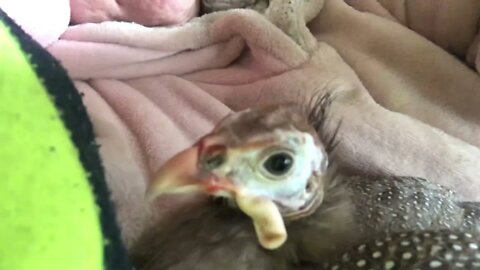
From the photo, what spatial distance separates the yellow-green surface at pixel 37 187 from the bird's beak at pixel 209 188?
0.05 meters

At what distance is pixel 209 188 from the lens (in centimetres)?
55

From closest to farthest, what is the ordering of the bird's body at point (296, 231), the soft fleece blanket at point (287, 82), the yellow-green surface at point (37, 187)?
1. the yellow-green surface at point (37, 187)
2. the bird's body at point (296, 231)
3. the soft fleece blanket at point (287, 82)

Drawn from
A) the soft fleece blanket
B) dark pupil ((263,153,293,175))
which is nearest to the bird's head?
dark pupil ((263,153,293,175))

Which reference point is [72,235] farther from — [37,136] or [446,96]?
[446,96]

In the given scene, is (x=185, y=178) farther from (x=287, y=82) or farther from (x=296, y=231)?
(x=287, y=82)

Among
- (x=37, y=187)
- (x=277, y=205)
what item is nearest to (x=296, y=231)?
(x=277, y=205)

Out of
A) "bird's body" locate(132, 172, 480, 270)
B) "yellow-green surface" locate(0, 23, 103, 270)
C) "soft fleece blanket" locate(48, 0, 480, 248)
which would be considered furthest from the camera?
"soft fleece blanket" locate(48, 0, 480, 248)

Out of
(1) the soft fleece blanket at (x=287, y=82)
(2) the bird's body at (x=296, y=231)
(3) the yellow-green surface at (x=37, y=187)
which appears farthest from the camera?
(1) the soft fleece blanket at (x=287, y=82)

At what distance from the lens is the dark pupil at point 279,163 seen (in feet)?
1.80

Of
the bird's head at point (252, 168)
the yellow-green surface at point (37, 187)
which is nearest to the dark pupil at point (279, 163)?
the bird's head at point (252, 168)

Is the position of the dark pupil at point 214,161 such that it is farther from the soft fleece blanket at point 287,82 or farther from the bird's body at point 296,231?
the soft fleece blanket at point 287,82

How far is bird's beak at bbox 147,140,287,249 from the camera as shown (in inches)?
21.4

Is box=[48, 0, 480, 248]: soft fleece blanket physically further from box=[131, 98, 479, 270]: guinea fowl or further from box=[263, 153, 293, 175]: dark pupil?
box=[263, 153, 293, 175]: dark pupil

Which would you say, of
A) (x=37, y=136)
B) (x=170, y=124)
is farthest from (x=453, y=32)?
(x=37, y=136)
